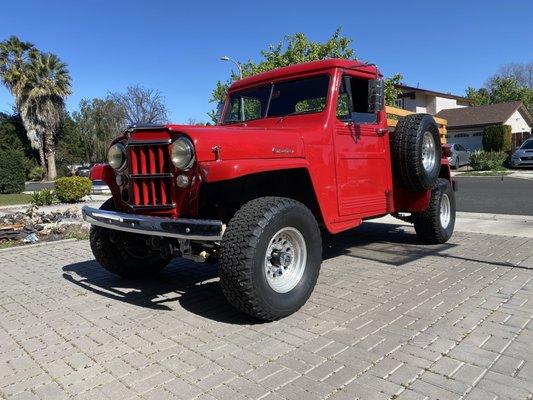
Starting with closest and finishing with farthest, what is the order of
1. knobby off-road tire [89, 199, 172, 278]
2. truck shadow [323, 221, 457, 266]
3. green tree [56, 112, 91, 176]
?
knobby off-road tire [89, 199, 172, 278]
truck shadow [323, 221, 457, 266]
green tree [56, 112, 91, 176]

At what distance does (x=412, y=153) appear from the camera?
568 centimetres

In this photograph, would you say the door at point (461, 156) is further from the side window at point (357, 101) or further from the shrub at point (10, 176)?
the side window at point (357, 101)

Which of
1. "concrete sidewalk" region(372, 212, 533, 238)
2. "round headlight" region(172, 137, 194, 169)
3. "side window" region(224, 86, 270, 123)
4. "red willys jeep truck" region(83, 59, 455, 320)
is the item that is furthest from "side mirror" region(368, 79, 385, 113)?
"concrete sidewalk" region(372, 212, 533, 238)

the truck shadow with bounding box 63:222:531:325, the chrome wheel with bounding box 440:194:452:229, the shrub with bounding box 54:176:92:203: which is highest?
the shrub with bounding box 54:176:92:203

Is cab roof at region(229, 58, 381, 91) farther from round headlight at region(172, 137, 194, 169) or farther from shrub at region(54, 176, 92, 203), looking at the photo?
shrub at region(54, 176, 92, 203)

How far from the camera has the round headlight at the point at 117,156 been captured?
448cm

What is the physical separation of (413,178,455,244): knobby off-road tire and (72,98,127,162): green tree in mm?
49334

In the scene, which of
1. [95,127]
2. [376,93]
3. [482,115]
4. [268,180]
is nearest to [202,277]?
[268,180]

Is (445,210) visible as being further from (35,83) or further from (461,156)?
(35,83)

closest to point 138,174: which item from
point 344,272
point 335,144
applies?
point 335,144

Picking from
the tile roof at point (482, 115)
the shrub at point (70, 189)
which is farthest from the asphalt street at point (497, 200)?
the tile roof at point (482, 115)

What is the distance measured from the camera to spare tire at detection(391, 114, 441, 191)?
18.7ft

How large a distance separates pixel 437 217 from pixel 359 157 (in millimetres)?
2080

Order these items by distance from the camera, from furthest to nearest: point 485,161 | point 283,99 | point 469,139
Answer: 1. point 469,139
2. point 485,161
3. point 283,99
